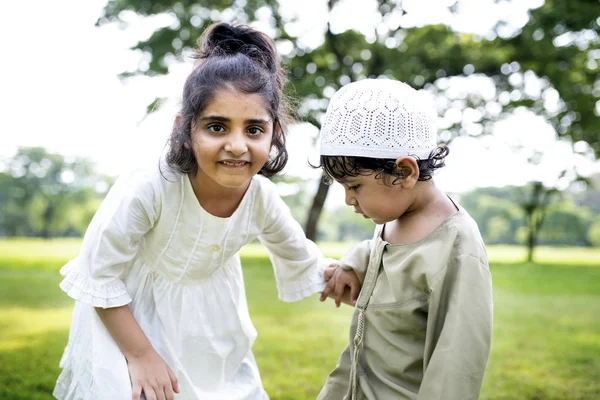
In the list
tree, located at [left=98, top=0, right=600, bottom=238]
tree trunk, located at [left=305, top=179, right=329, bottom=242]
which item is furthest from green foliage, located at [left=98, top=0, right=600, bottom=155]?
tree trunk, located at [left=305, top=179, right=329, bottom=242]

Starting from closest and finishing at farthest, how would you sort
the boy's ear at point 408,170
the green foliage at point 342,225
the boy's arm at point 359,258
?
the boy's ear at point 408,170 → the boy's arm at point 359,258 → the green foliage at point 342,225

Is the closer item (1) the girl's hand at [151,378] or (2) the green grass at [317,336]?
(1) the girl's hand at [151,378]

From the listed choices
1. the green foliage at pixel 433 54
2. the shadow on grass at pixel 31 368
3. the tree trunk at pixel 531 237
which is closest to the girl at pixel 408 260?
the shadow on grass at pixel 31 368

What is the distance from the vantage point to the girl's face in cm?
169

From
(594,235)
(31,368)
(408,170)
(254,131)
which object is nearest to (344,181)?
(408,170)

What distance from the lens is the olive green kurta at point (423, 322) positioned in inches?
56.5

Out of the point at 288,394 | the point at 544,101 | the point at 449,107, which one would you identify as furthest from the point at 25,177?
the point at 288,394

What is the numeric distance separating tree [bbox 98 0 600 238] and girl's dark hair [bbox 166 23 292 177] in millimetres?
6515

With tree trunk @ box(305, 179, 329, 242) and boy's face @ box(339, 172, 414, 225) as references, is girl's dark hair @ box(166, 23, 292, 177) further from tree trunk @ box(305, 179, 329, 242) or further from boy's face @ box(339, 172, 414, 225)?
tree trunk @ box(305, 179, 329, 242)

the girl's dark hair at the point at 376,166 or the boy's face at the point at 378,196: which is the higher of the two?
the girl's dark hair at the point at 376,166

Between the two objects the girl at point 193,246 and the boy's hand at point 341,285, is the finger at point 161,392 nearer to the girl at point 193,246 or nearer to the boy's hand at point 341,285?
the girl at point 193,246

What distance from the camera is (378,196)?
5.33ft

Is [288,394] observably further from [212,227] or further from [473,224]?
[473,224]

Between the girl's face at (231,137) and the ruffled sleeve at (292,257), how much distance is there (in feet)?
1.07
